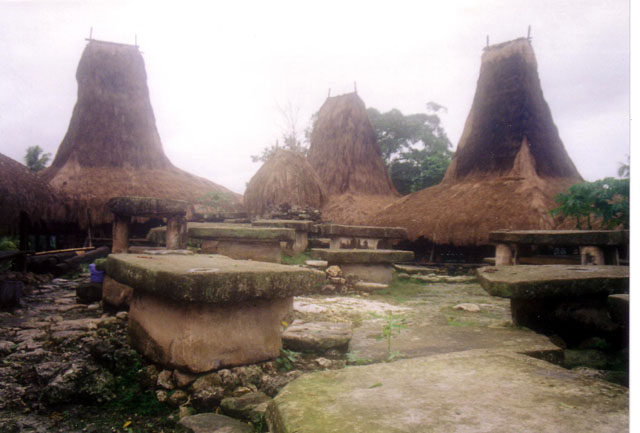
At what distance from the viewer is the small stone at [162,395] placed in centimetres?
221

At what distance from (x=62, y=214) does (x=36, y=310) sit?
728cm

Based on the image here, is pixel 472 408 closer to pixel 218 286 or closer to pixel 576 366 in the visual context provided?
pixel 218 286

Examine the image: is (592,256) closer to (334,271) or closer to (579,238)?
(579,238)

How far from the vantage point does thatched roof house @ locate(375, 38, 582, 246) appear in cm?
949

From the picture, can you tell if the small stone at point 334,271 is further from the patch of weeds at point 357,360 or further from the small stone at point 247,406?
the small stone at point 247,406

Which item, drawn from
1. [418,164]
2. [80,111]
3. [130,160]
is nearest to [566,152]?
[418,164]

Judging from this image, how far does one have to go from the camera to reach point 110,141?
12.4 metres

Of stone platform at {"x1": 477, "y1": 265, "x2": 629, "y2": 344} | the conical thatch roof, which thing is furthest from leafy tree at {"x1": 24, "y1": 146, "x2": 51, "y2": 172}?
stone platform at {"x1": 477, "y1": 265, "x2": 629, "y2": 344}

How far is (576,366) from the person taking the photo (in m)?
2.71

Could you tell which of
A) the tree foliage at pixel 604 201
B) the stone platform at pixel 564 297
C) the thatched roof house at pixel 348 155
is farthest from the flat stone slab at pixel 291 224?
Result: the thatched roof house at pixel 348 155

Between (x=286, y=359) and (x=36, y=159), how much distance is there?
14.2m

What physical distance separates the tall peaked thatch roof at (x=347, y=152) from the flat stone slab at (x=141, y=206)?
9.33 metres

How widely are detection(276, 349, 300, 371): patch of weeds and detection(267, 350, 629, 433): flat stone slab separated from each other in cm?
92

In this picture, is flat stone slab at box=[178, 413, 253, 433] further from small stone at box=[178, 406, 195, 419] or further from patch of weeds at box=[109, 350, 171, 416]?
patch of weeds at box=[109, 350, 171, 416]
